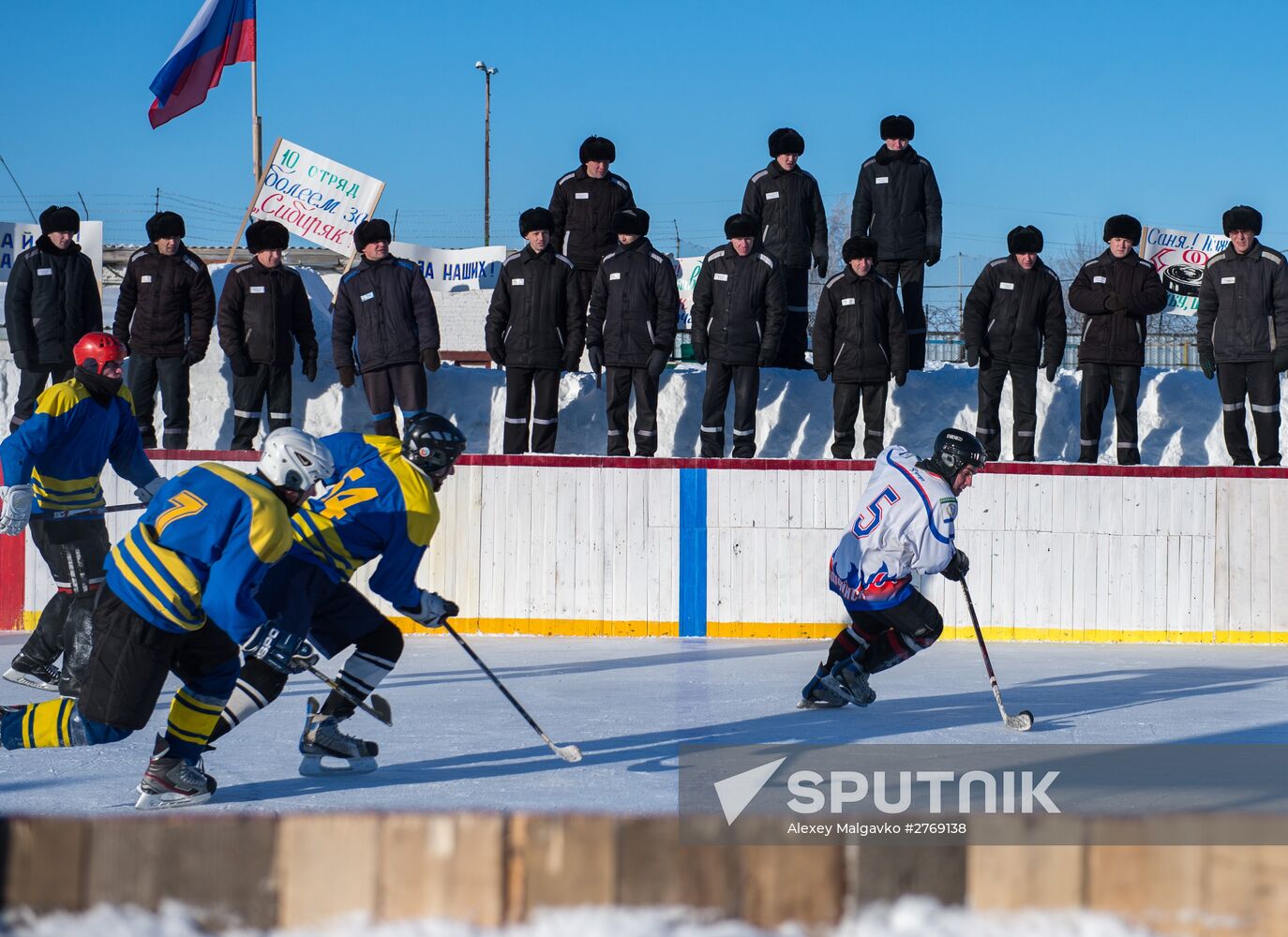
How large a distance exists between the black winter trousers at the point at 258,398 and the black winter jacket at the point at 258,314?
101 millimetres

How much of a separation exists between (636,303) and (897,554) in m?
4.32

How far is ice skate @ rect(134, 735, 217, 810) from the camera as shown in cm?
531

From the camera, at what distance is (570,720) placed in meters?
7.31

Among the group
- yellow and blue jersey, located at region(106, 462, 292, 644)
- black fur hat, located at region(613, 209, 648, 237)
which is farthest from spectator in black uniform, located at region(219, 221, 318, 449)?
yellow and blue jersey, located at region(106, 462, 292, 644)

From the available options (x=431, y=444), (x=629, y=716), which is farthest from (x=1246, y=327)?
(x=431, y=444)

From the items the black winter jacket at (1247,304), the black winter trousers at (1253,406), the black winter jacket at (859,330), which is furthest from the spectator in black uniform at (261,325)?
the black winter trousers at (1253,406)

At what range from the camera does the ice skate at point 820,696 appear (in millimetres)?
7609

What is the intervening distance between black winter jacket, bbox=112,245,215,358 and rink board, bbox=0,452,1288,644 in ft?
4.29

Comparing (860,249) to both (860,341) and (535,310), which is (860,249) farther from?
(535,310)

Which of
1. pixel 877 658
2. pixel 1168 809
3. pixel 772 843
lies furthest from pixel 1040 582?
pixel 772 843

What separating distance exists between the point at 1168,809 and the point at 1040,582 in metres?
5.31

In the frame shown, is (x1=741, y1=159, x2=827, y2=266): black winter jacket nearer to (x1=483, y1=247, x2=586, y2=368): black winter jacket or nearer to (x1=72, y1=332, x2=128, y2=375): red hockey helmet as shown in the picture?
(x1=483, y1=247, x2=586, y2=368): black winter jacket

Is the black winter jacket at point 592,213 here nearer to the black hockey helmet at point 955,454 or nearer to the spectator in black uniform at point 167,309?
the spectator in black uniform at point 167,309

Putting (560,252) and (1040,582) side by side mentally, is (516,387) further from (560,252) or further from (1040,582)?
(1040,582)
